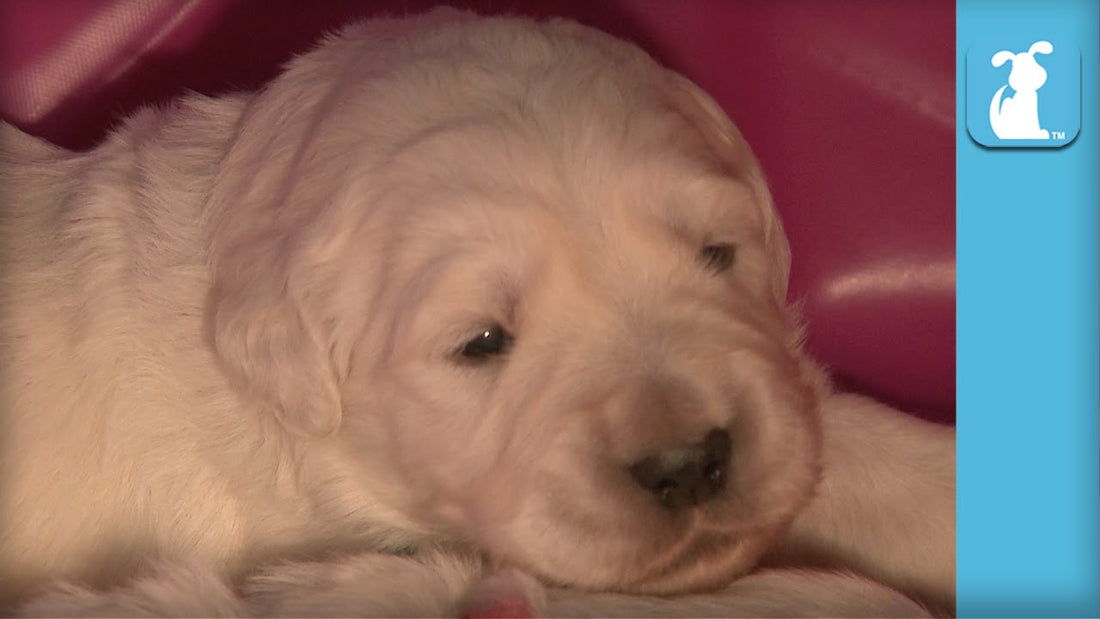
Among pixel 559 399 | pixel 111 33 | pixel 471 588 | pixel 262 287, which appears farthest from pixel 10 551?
pixel 111 33

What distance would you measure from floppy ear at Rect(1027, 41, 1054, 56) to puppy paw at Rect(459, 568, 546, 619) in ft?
3.90

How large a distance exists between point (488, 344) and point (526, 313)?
0.09m

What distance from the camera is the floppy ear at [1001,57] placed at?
2.15 meters

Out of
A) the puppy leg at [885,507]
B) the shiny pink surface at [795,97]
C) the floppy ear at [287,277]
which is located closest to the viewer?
the floppy ear at [287,277]

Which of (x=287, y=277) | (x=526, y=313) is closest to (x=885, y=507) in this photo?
(x=526, y=313)

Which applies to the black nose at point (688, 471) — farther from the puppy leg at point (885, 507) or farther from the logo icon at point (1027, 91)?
the logo icon at point (1027, 91)

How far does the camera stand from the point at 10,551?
2.49 metres

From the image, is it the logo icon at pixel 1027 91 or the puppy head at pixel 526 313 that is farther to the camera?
the logo icon at pixel 1027 91

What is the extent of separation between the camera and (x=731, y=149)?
259cm

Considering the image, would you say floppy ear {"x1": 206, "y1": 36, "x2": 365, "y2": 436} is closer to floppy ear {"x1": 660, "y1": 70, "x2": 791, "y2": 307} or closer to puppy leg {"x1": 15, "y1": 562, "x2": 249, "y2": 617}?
puppy leg {"x1": 15, "y1": 562, "x2": 249, "y2": 617}

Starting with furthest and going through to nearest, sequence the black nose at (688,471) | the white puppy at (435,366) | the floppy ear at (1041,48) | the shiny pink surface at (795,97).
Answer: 1. the shiny pink surface at (795,97)
2. the floppy ear at (1041,48)
3. the white puppy at (435,366)
4. the black nose at (688,471)

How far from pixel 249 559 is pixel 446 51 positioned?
3.33 ft

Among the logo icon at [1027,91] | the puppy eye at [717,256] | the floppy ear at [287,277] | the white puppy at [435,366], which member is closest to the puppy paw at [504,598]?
the white puppy at [435,366]

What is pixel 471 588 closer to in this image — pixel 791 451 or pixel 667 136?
pixel 791 451
